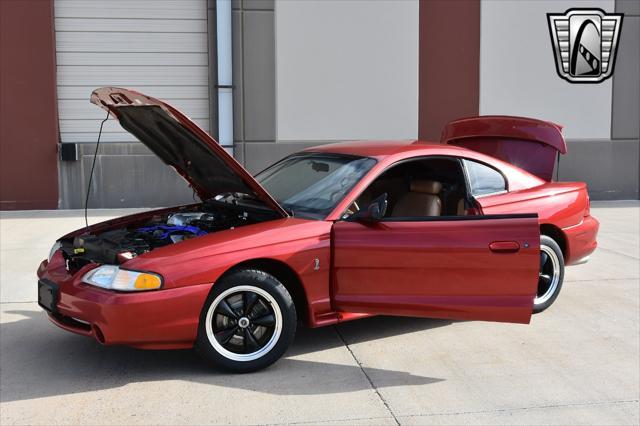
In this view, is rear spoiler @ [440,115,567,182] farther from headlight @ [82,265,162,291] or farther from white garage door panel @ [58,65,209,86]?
white garage door panel @ [58,65,209,86]

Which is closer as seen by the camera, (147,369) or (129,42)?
(147,369)

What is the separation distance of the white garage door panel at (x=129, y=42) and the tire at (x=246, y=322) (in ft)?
30.9

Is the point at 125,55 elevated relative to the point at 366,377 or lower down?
elevated

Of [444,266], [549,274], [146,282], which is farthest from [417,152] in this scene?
[146,282]

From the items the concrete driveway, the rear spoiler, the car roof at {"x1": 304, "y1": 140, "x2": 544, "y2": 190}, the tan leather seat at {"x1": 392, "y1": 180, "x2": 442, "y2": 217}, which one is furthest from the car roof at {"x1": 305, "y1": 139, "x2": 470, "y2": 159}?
the concrete driveway

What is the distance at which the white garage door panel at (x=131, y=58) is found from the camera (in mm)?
12812

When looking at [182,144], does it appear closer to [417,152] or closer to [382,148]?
[382,148]

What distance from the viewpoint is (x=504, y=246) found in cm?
457

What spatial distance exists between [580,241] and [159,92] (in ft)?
29.4

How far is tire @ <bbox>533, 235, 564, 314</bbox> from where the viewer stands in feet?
19.3

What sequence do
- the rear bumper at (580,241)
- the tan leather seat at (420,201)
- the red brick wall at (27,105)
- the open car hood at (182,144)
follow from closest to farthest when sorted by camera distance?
the open car hood at (182,144) < the tan leather seat at (420,201) < the rear bumper at (580,241) < the red brick wall at (27,105)

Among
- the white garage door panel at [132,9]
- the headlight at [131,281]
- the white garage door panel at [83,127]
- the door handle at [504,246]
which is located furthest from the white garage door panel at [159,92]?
the door handle at [504,246]

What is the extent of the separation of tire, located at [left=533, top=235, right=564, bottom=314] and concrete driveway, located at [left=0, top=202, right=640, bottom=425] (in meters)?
0.14

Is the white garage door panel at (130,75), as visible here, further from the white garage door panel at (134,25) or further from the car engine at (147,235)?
the car engine at (147,235)
